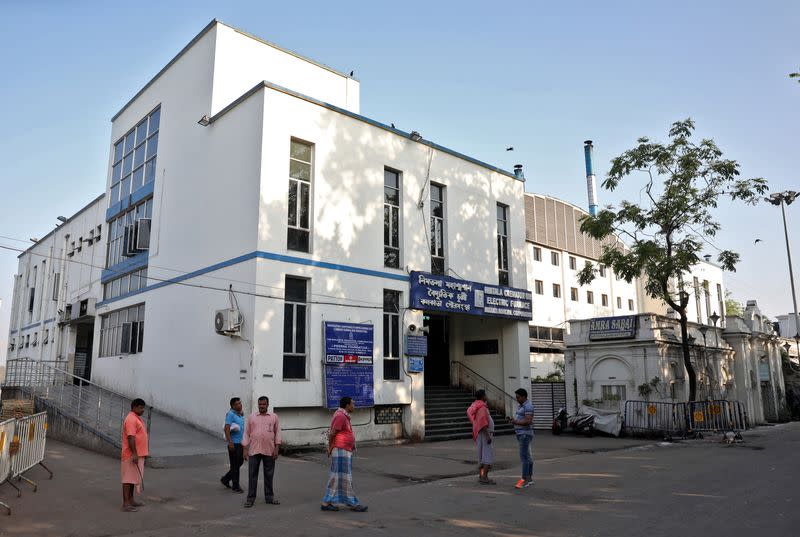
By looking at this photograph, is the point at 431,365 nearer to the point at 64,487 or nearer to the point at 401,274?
the point at 401,274

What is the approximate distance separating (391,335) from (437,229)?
15.4ft

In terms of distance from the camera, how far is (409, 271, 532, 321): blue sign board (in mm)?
20406

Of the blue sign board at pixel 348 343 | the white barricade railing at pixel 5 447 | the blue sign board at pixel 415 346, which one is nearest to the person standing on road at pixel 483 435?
the blue sign board at pixel 348 343

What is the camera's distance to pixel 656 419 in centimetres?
2186

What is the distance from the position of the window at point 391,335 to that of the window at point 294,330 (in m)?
3.17

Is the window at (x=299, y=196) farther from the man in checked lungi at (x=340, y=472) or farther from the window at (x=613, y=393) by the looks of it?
the window at (x=613, y=393)

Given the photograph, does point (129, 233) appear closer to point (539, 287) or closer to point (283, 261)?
point (283, 261)

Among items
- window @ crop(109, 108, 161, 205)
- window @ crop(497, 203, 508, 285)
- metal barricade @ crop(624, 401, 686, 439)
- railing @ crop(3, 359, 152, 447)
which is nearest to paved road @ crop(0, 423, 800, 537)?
railing @ crop(3, 359, 152, 447)

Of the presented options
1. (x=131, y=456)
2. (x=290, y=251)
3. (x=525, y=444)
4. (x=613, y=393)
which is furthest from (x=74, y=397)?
(x=613, y=393)

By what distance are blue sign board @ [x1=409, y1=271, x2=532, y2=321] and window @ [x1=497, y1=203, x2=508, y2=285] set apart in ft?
2.75

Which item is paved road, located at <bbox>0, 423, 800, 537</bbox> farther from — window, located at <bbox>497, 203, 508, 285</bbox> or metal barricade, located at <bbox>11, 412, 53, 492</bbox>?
window, located at <bbox>497, 203, 508, 285</bbox>

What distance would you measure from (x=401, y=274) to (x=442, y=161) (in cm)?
508

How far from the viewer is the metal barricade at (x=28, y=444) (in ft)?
32.6

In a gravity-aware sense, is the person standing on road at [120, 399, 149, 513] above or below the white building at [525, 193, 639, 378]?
below
